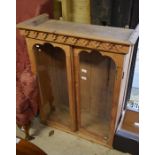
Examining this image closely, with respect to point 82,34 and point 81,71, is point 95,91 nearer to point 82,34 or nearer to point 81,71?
point 81,71

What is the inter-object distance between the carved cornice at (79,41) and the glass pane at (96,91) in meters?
0.18

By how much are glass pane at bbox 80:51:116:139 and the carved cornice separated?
0.18 m

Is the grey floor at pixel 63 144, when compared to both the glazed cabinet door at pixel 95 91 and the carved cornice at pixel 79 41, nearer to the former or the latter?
the glazed cabinet door at pixel 95 91

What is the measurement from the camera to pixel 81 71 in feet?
4.83

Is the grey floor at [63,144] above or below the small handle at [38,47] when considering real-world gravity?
below

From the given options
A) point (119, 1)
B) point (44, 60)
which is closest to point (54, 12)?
point (44, 60)

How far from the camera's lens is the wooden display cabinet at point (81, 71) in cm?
115

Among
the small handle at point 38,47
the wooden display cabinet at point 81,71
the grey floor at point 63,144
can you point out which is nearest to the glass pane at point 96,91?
the wooden display cabinet at point 81,71

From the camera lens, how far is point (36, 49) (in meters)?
1.46

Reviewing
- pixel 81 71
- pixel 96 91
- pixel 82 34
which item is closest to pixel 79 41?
pixel 82 34

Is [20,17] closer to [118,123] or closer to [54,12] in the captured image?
[54,12]

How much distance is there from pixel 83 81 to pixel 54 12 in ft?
1.95

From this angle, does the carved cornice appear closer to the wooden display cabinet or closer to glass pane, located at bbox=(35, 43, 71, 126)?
the wooden display cabinet
